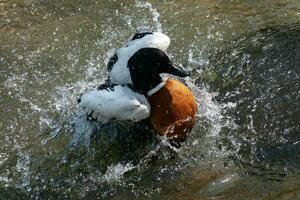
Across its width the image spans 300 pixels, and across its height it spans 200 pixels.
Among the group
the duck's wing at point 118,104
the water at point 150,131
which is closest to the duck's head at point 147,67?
the duck's wing at point 118,104

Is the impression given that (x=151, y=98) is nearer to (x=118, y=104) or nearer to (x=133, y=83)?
(x=133, y=83)

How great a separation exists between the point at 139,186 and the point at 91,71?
2011 millimetres

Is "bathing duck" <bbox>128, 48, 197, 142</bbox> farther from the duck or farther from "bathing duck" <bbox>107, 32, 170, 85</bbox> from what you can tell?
"bathing duck" <bbox>107, 32, 170, 85</bbox>

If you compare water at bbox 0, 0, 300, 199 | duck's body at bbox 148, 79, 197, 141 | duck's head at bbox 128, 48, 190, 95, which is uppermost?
duck's head at bbox 128, 48, 190, 95

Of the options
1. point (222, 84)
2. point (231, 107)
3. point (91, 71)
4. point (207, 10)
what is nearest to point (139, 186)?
point (231, 107)

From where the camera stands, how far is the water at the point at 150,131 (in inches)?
151

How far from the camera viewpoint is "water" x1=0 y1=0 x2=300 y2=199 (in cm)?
383

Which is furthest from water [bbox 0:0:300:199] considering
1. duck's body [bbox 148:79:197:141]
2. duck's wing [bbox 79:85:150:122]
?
duck's wing [bbox 79:85:150:122]

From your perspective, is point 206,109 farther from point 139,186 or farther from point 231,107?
point 139,186

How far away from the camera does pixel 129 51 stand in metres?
4.27

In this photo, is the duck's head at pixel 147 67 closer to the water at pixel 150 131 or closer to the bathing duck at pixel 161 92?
the bathing duck at pixel 161 92

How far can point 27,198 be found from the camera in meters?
4.06

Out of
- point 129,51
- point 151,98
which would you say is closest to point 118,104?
point 151,98

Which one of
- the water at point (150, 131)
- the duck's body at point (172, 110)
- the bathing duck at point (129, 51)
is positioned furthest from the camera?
the bathing duck at point (129, 51)
